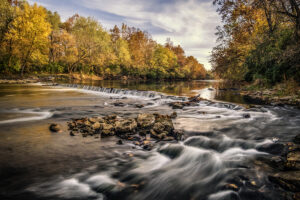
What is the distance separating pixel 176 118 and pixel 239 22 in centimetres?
1681

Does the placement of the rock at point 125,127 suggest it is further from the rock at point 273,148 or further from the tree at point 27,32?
the tree at point 27,32

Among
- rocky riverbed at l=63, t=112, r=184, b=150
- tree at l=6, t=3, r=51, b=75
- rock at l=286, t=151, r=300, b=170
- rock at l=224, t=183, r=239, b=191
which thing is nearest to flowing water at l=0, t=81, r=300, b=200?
rock at l=224, t=183, r=239, b=191

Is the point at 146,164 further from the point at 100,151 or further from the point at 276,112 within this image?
the point at 276,112

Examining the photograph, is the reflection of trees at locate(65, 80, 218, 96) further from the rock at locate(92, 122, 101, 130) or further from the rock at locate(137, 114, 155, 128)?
the rock at locate(92, 122, 101, 130)

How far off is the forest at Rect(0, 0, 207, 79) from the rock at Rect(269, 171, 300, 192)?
3585 cm

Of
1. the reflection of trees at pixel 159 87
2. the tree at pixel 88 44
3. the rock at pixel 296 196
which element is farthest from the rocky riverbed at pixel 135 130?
the tree at pixel 88 44

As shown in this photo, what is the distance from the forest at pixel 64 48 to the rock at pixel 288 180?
35.9 meters

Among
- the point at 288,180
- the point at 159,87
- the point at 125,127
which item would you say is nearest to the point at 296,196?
the point at 288,180

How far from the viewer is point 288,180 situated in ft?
9.36

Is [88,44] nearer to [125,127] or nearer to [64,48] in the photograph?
[64,48]

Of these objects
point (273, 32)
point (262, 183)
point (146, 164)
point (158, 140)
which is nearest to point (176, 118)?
point (158, 140)

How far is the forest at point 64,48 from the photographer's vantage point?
29094mm

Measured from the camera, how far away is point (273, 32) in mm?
11883

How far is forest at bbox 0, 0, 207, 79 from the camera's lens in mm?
29094
